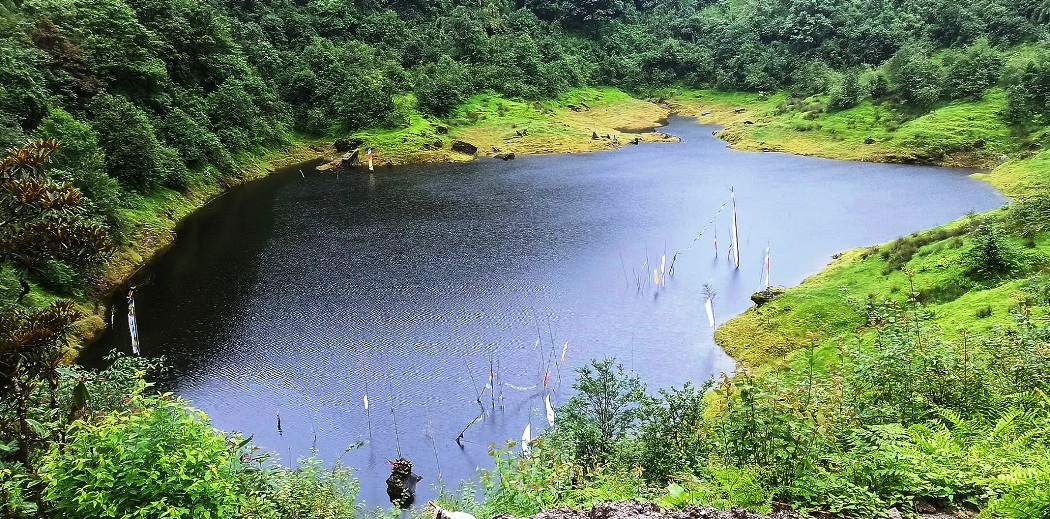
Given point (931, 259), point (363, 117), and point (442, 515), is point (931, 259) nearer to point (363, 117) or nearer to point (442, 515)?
point (442, 515)

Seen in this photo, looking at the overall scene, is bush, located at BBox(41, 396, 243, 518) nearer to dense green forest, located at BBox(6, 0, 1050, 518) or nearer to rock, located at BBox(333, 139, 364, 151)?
dense green forest, located at BBox(6, 0, 1050, 518)

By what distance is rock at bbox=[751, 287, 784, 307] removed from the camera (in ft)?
98.3

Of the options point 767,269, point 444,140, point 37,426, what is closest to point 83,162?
point 37,426

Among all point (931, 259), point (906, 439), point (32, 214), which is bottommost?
point (931, 259)

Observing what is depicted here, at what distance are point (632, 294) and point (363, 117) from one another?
1836 inches

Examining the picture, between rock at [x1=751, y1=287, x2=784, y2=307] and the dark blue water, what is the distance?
1.00m

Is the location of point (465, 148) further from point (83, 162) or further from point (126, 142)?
point (83, 162)

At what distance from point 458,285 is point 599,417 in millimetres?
17599

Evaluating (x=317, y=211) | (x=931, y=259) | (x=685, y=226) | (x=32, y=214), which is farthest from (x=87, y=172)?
(x=931, y=259)

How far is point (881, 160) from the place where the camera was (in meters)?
61.8

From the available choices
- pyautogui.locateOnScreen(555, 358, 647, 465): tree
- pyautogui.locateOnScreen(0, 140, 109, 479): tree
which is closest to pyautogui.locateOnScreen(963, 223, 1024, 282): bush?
pyautogui.locateOnScreen(555, 358, 647, 465): tree

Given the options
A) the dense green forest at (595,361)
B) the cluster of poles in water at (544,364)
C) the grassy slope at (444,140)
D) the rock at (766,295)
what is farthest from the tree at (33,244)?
the grassy slope at (444,140)

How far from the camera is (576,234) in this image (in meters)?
42.1

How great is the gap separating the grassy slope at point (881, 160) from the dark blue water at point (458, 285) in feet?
7.79
